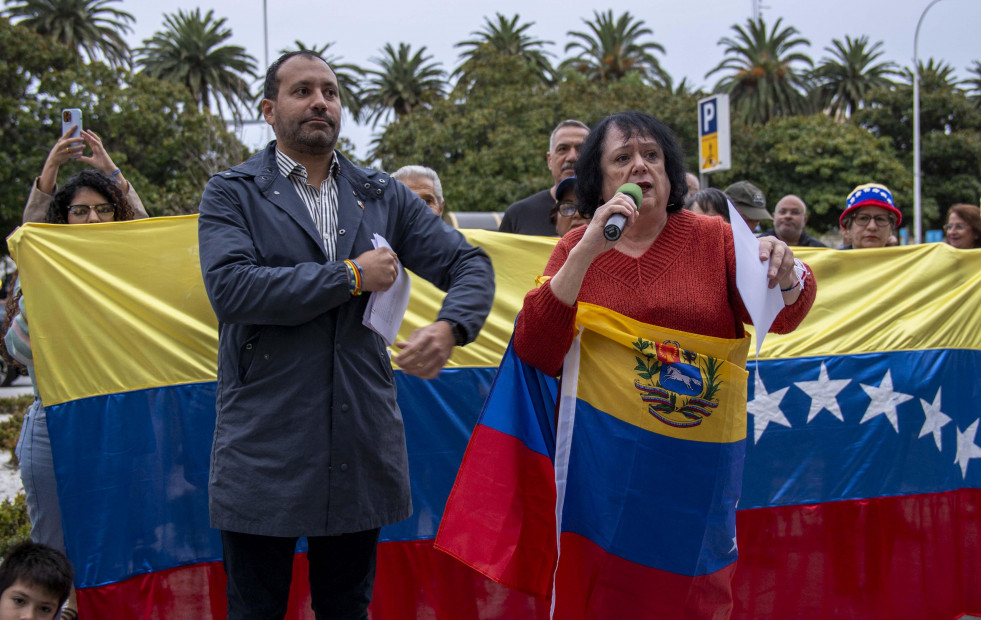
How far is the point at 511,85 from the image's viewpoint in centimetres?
2930

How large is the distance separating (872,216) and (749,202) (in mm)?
1220

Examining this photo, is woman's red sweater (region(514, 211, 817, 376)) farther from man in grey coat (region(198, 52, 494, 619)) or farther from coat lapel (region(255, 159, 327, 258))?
coat lapel (region(255, 159, 327, 258))

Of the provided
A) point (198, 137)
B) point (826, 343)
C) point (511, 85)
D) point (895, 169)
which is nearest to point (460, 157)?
point (511, 85)

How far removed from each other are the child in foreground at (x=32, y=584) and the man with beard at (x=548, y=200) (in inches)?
115

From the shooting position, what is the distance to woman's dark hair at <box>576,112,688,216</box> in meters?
2.55

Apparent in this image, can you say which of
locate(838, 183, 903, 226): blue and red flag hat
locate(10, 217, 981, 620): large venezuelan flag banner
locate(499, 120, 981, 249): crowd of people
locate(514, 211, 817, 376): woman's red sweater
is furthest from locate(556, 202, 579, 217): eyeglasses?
locate(514, 211, 817, 376): woman's red sweater

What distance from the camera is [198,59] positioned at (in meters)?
37.9

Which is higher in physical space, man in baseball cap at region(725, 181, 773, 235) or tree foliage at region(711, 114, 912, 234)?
tree foliage at region(711, 114, 912, 234)

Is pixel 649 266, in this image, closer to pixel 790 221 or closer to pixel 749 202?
pixel 749 202

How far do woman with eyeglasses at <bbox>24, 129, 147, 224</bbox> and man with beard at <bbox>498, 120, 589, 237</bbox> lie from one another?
2044 millimetres

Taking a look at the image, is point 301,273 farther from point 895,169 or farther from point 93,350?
point 895,169

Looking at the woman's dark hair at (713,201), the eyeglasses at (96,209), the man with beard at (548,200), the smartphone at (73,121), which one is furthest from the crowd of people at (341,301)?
the man with beard at (548,200)

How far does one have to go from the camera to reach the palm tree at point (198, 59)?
37.6 metres

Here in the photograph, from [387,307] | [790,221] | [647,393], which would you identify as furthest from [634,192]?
[790,221]
